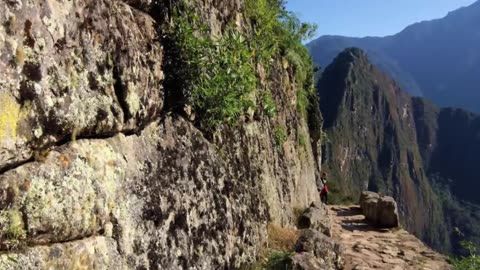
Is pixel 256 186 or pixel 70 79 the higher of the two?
pixel 70 79

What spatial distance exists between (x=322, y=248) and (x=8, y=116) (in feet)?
22.4

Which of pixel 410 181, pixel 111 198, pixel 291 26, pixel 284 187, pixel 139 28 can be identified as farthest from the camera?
pixel 410 181

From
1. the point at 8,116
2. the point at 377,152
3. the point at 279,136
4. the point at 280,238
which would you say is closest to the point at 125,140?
the point at 8,116

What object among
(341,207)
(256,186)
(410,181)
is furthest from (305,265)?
(410,181)

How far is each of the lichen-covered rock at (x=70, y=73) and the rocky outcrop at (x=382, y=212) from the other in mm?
12654

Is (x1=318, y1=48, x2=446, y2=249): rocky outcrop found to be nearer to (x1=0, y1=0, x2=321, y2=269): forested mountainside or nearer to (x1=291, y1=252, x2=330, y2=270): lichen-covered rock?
(x1=291, y1=252, x2=330, y2=270): lichen-covered rock

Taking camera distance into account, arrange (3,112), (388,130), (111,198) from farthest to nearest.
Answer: (388,130) < (111,198) < (3,112)

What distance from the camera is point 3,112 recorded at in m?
3.43

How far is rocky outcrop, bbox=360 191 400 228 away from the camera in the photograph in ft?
54.0

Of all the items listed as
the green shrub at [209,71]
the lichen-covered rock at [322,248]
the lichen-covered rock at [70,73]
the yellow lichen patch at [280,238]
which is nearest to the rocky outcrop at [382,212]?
the lichen-covered rock at [322,248]

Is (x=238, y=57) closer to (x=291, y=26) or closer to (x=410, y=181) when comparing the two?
(x=291, y=26)

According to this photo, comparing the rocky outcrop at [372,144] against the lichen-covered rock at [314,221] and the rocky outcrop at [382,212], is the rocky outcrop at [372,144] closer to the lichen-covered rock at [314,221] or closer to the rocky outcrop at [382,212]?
the rocky outcrop at [382,212]

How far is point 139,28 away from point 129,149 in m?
1.53

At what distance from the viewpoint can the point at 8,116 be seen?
3.48 meters
